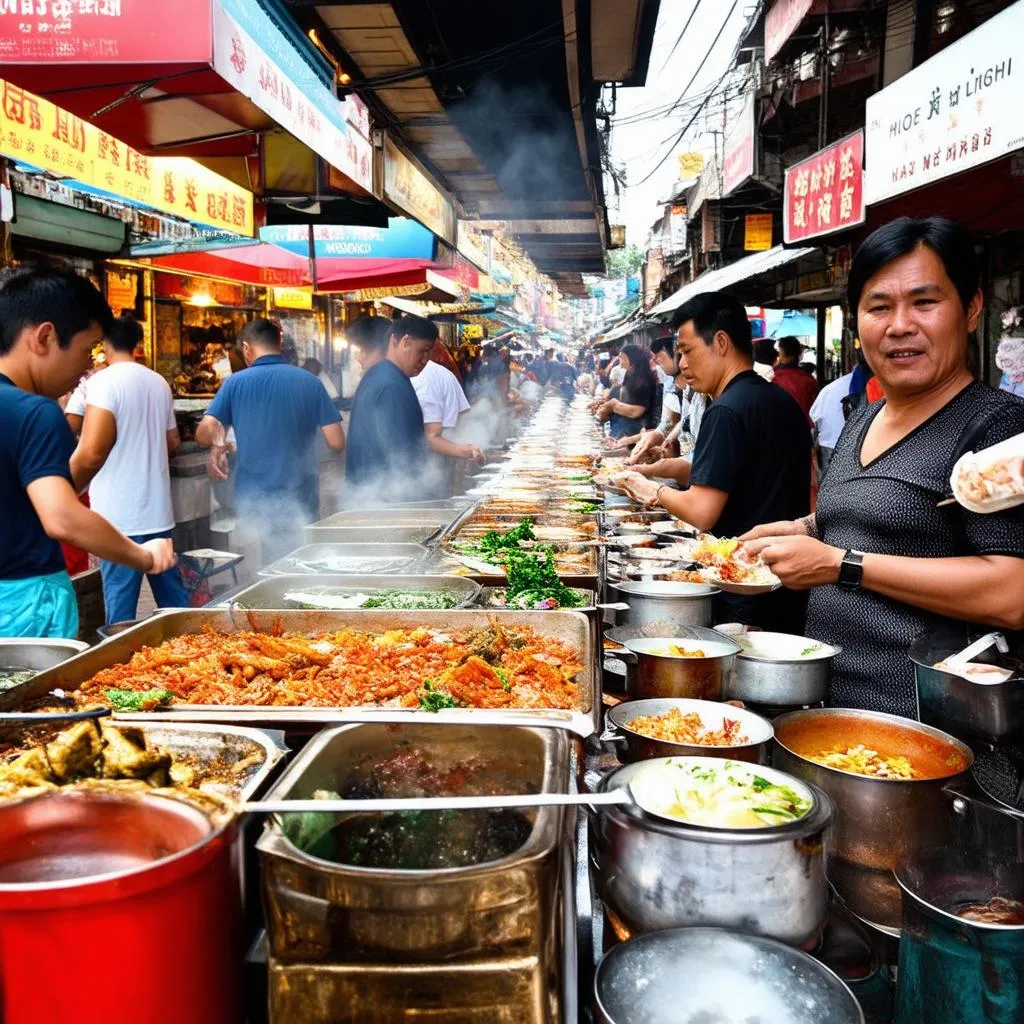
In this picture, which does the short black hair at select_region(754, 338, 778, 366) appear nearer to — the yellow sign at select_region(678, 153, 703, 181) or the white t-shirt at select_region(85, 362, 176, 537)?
the white t-shirt at select_region(85, 362, 176, 537)

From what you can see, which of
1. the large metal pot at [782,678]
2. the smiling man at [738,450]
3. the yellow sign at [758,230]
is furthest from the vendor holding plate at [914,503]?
the yellow sign at [758,230]

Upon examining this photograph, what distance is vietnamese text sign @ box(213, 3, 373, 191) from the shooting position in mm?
3568

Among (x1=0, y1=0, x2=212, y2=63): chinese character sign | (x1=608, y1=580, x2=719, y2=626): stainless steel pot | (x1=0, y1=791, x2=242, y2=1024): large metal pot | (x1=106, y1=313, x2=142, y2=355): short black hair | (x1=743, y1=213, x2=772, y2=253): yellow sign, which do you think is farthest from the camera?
(x1=743, y1=213, x2=772, y2=253): yellow sign

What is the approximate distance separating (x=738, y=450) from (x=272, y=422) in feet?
12.2

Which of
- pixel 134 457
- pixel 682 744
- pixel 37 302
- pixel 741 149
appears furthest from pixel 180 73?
pixel 741 149

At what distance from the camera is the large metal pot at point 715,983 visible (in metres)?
1.16

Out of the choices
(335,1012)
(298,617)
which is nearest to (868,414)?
(298,617)

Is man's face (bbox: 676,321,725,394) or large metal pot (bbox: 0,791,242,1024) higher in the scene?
man's face (bbox: 676,321,725,394)

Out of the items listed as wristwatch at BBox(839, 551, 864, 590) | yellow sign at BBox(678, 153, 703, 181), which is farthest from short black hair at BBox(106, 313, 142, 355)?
yellow sign at BBox(678, 153, 703, 181)

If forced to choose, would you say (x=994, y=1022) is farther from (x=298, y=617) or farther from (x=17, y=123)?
(x=17, y=123)

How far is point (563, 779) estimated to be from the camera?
1.44 metres

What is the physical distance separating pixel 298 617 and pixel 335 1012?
202cm

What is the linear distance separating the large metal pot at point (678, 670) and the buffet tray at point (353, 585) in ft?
3.29

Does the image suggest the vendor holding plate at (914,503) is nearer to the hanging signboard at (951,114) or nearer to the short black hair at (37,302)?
the hanging signboard at (951,114)
